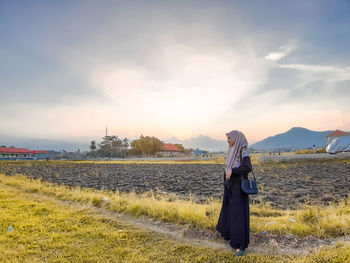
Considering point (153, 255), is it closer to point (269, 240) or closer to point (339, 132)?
point (269, 240)

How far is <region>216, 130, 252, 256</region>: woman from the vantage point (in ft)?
13.9

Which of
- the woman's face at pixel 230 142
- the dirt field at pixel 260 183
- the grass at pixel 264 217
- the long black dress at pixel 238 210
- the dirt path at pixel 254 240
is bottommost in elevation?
the dirt field at pixel 260 183

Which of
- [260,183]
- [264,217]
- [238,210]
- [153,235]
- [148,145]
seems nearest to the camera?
[238,210]

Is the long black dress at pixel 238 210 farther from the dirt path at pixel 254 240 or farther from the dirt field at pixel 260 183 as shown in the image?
the dirt field at pixel 260 183

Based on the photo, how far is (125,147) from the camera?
8231cm

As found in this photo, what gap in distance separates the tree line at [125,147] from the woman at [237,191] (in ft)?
228

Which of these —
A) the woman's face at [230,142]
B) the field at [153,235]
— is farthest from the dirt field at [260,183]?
the woman's face at [230,142]

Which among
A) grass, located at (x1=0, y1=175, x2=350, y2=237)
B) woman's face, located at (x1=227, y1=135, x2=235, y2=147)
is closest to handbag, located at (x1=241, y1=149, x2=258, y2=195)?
woman's face, located at (x1=227, y1=135, x2=235, y2=147)

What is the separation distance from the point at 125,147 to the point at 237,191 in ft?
263

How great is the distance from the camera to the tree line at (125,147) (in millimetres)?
74250

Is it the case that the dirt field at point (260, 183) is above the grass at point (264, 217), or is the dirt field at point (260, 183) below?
below

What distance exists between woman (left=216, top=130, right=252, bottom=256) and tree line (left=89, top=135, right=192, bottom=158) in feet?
228

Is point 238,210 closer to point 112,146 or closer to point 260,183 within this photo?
point 260,183

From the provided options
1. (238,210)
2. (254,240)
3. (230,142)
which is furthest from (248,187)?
(254,240)
